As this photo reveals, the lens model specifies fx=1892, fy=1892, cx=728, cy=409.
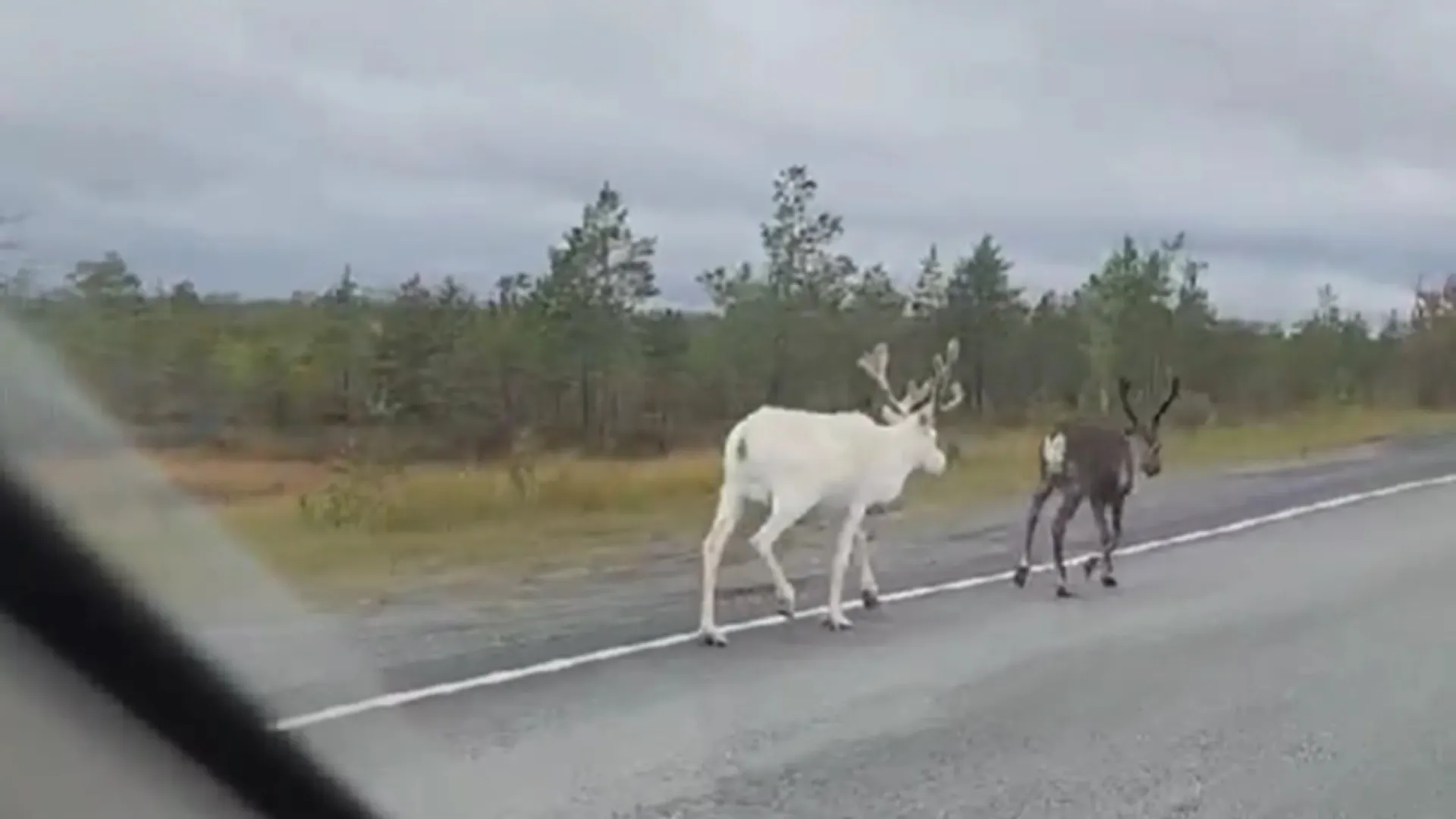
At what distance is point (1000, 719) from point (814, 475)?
260 centimetres

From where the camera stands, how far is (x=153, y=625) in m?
3.56

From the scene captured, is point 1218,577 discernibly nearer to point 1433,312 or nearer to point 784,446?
point 784,446

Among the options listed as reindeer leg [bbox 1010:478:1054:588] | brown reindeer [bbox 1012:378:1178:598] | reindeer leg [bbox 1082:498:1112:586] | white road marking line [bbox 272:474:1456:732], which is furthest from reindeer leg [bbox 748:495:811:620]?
reindeer leg [bbox 1082:498:1112:586]

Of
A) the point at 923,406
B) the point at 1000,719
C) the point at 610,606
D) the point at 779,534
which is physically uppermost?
the point at 923,406

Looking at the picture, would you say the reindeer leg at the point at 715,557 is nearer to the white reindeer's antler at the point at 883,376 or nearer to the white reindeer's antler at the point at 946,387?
the white reindeer's antler at the point at 883,376

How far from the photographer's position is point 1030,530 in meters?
11.3

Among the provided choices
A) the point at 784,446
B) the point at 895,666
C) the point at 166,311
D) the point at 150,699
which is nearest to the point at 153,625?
the point at 150,699

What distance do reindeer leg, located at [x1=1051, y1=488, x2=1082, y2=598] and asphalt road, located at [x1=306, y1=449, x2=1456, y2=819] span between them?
30 cm

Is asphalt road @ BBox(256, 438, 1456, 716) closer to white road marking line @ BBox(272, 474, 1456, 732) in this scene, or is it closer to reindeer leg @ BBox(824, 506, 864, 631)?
white road marking line @ BBox(272, 474, 1456, 732)

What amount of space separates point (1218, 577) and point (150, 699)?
924 cm

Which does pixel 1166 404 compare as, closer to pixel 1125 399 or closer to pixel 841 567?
pixel 1125 399

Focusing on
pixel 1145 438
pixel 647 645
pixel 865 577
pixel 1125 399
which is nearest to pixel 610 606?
pixel 647 645

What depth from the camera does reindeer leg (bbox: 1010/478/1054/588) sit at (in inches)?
444

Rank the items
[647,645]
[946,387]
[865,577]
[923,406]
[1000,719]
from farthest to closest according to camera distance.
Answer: [946,387], [923,406], [865,577], [647,645], [1000,719]
